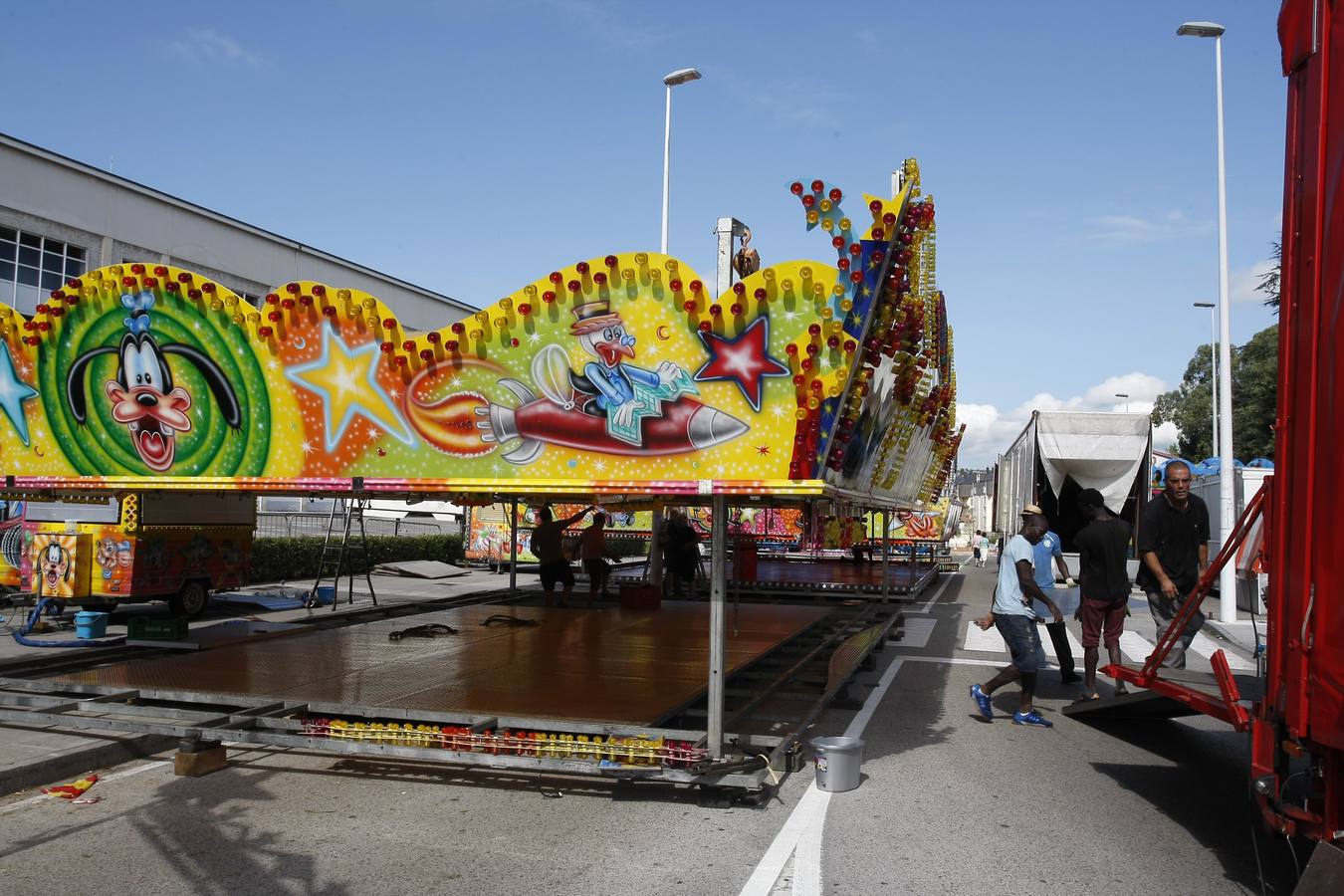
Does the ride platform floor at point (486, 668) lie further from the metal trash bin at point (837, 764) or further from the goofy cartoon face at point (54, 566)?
the goofy cartoon face at point (54, 566)

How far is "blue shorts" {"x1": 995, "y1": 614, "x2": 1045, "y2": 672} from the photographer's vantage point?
30.1 feet

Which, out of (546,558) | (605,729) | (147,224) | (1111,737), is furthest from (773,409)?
(147,224)

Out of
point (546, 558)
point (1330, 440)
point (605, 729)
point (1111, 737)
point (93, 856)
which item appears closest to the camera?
point (1330, 440)

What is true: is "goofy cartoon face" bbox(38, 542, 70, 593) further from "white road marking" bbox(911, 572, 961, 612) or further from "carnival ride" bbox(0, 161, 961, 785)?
"white road marking" bbox(911, 572, 961, 612)

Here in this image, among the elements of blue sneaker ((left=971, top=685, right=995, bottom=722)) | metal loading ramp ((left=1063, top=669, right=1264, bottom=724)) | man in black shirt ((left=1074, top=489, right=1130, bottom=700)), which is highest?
man in black shirt ((left=1074, top=489, right=1130, bottom=700))

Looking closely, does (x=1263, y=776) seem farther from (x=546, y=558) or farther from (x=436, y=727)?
(x=546, y=558)

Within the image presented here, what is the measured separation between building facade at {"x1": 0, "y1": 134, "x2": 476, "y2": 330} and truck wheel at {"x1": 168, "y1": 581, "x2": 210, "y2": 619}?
6513mm

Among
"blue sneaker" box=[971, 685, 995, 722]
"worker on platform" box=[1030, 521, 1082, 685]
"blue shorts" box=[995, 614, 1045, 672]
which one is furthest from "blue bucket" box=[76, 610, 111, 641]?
"worker on platform" box=[1030, 521, 1082, 685]

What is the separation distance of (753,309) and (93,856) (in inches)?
203

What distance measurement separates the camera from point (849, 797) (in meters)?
7.06

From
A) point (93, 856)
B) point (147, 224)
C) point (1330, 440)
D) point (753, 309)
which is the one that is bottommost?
point (93, 856)

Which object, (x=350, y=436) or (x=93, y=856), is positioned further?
(x=350, y=436)

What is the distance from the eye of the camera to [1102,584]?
10.3m

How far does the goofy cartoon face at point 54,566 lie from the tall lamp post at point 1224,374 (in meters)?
18.6
